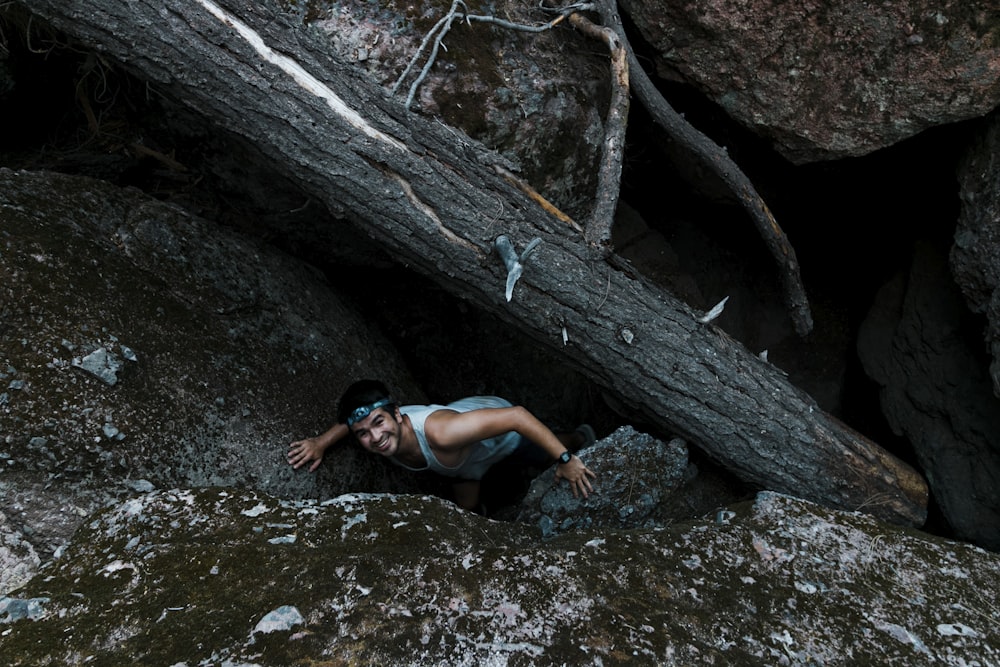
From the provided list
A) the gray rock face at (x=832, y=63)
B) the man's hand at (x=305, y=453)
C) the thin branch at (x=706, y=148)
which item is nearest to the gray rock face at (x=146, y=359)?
the man's hand at (x=305, y=453)

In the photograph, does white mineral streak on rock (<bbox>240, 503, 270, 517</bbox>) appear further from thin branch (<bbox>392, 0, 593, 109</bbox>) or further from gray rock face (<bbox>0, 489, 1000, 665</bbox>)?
thin branch (<bbox>392, 0, 593, 109</bbox>)

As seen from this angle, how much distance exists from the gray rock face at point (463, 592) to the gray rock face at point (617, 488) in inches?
21.5

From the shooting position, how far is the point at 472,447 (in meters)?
2.85

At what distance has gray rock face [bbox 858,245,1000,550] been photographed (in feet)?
9.53

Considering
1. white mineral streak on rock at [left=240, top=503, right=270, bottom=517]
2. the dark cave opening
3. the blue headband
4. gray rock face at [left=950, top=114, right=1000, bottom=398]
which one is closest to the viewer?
white mineral streak on rock at [left=240, top=503, right=270, bottom=517]

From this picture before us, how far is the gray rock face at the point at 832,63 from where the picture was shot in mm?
2477

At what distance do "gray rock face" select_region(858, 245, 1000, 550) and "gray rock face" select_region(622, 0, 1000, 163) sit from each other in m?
0.81

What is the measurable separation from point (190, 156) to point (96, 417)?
168 cm

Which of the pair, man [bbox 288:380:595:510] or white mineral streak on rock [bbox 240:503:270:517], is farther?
man [bbox 288:380:595:510]

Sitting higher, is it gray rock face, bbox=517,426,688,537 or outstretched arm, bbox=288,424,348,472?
gray rock face, bbox=517,426,688,537

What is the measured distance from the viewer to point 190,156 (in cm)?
331

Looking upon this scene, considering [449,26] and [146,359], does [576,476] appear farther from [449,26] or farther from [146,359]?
[449,26]

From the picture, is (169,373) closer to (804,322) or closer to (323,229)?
(323,229)

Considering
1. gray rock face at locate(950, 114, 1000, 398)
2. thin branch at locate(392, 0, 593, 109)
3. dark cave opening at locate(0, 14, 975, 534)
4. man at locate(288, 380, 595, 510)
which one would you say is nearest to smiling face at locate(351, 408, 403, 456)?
man at locate(288, 380, 595, 510)
